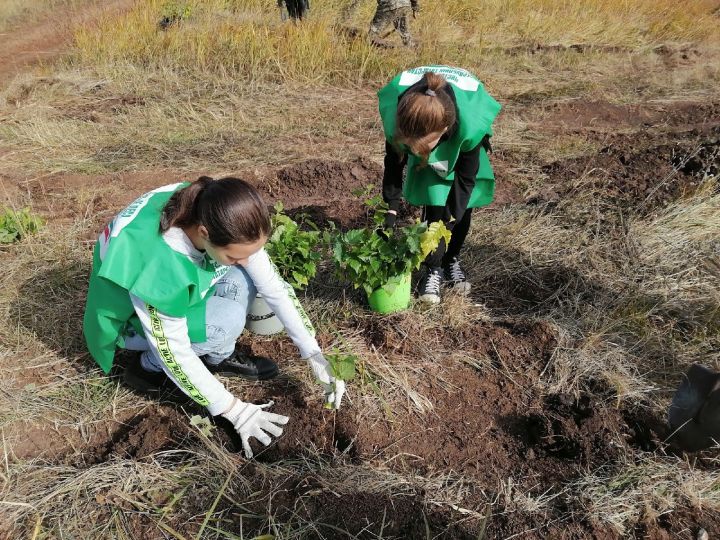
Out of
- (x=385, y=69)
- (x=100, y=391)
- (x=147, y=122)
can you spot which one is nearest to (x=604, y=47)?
(x=385, y=69)

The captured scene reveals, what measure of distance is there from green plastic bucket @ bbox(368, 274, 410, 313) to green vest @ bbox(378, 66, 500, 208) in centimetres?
41

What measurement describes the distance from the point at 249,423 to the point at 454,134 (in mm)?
1455

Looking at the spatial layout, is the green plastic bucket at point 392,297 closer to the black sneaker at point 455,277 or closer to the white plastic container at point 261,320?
the black sneaker at point 455,277

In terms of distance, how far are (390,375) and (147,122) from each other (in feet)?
13.0

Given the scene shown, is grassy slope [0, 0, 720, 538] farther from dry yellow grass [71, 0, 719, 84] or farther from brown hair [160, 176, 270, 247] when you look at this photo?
brown hair [160, 176, 270, 247]

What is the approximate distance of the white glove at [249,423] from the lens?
188 centimetres

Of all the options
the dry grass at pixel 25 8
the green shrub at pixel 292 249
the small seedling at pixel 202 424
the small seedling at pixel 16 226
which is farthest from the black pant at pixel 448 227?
the dry grass at pixel 25 8

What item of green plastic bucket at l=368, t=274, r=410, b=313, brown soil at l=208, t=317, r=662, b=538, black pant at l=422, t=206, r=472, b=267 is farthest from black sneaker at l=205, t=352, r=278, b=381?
black pant at l=422, t=206, r=472, b=267

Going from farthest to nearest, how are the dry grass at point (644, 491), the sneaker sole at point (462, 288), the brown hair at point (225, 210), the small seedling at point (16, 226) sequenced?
the small seedling at point (16, 226)
the sneaker sole at point (462, 288)
the dry grass at point (644, 491)
the brown hair at point (225, 210)

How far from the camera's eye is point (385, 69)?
614 cm

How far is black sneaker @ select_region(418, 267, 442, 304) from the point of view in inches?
107

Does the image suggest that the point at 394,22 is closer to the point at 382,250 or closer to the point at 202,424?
the point at 382,250

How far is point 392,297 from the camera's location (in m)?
2.59

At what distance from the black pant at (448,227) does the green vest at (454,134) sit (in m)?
0.06
